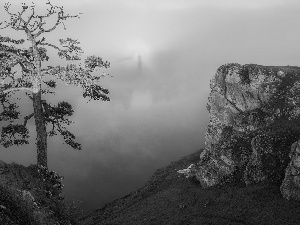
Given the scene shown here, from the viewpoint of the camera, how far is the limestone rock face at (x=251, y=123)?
56969mm

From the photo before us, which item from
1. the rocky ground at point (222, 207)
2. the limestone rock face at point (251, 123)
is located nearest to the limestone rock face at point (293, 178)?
the rocky ground at point (222, 207)

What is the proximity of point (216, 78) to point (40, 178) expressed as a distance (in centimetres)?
7549

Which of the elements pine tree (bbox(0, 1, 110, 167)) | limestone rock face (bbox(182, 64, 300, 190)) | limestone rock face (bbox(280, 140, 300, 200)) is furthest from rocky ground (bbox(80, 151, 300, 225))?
pine tree (bbox(0, 1, 110, 167))

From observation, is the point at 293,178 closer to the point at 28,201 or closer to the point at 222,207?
the point at 222,207

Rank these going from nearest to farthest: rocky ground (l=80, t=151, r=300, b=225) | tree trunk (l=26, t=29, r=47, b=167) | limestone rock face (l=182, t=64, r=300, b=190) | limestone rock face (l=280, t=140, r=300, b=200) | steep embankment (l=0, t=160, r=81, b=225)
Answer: steep embankment (l=0, t=160, r=81, b=225) → tree trunk (l=26, t=29, r=47, b=167) → rocky ground (l=80, t=151, r=300, b=225) → limestone rock face (l=280, t=140, r=300, b=200) → limestone rock face (l=182, t=64, r=300, b=190)

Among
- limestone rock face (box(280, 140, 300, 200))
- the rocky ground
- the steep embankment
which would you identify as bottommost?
the rocky ground

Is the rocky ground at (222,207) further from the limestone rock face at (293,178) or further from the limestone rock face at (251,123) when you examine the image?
the limestone rock face at (251,123)

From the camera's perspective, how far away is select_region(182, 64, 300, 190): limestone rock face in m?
57.0

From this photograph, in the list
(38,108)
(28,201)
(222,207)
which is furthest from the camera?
(222,207)

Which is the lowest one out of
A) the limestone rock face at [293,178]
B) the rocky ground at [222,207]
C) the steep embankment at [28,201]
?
the rocky ground at [222,207]

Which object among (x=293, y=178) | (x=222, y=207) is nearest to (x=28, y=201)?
(x=293, y=178)

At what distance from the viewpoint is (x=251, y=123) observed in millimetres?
70312

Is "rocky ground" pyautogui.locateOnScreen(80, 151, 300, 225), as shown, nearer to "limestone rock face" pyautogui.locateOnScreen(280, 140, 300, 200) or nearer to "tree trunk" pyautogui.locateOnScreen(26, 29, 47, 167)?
"limestone rock face" pyautogui.locateOnScreen(280, 140, 300, 200)

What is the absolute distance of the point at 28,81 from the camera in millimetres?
16484
